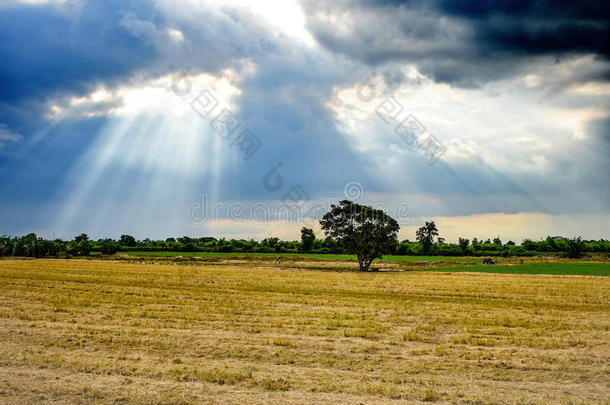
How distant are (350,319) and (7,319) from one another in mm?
16709

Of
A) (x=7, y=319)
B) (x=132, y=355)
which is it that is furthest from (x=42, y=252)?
(x=132, y=355)

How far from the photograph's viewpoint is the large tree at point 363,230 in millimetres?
77000

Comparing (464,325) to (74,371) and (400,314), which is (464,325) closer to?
(400,314)

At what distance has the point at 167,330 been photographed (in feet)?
61.0

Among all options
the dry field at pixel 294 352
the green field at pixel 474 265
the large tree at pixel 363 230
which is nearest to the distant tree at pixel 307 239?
the green field at pixel 474 265

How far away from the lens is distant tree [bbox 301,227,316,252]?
591ft

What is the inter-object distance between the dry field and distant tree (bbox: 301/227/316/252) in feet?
496

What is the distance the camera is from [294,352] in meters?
15.4

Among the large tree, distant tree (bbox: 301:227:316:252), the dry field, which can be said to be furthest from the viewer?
distant tree (bbox: 301:227:316:252)

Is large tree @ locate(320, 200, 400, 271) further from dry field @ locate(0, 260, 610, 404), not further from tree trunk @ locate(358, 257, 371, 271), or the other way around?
dry field @ locate(0, 260, 610, 404)

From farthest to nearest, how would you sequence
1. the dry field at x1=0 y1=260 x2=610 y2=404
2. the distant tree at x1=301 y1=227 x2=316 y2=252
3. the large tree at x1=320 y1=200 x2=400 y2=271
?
the distant tree at x1=301 y1=227 x2=316 y2=252
the large tree at x1=320 y1=200 x2=400 y2=271
the dry field at x1=0 y1=260 x2=610 y2=404

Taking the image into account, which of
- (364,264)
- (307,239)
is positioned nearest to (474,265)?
(364,264)

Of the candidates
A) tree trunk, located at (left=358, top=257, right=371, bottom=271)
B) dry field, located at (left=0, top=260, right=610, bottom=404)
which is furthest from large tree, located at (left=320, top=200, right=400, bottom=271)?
dry field, located at (left=0, top=260, right=610, bottom=404)

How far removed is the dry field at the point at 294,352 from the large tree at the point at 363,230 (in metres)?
48.0
